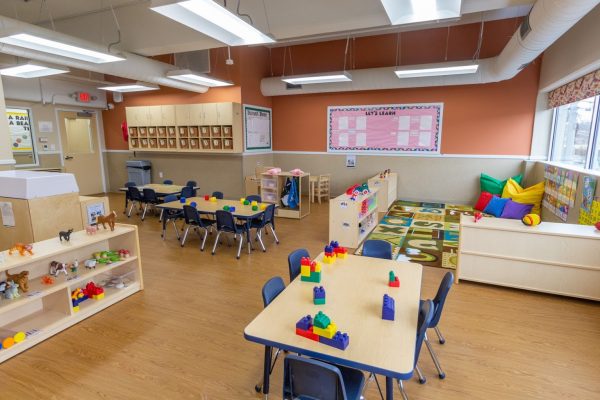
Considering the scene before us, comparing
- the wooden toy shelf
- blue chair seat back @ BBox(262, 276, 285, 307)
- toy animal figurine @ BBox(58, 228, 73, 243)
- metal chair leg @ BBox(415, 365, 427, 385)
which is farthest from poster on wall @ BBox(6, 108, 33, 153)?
metal chair leg @ BBox(415, 365, 427, 385)

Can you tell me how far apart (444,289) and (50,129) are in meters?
10.5

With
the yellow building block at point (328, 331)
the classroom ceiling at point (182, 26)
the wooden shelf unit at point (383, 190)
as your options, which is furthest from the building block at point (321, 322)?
the wooden shelf unit at point (383, 190)

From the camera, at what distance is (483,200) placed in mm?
7637

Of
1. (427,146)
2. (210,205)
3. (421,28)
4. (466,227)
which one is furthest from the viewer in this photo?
(427,146)

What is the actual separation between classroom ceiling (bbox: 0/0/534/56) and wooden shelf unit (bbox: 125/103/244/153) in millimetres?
2232

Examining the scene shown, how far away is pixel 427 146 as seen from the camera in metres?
8.47

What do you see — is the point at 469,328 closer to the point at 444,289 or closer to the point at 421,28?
the point at 444,289

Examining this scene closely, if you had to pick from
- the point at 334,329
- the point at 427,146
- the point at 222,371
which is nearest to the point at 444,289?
the point at 334,329

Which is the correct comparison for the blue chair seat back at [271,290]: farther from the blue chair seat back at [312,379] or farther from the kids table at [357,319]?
the blue chair seat back at [312,379]

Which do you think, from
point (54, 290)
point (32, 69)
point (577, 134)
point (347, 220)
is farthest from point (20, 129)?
point (577, 134)

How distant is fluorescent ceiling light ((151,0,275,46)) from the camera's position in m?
2.60

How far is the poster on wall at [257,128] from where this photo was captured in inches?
343

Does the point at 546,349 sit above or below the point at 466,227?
below

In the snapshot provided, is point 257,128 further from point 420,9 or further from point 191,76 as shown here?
point 420,9
